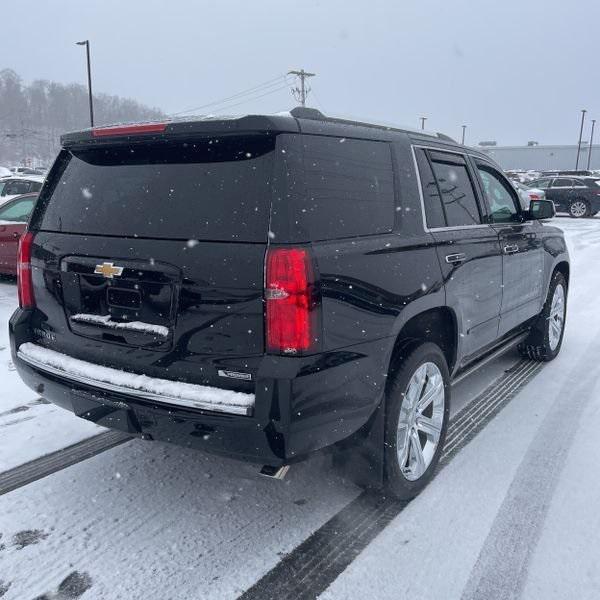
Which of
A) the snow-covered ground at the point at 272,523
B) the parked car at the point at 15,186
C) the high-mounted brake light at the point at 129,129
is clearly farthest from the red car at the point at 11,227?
the high-mounted brake light at the point at 129,129

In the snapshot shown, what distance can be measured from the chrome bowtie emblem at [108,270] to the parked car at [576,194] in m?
24.1

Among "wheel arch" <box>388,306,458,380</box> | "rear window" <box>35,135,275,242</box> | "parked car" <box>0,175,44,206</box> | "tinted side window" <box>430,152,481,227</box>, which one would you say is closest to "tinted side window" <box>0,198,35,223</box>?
"parked car" <box>0,175,44,206</box>

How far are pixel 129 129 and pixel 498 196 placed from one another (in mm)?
2912

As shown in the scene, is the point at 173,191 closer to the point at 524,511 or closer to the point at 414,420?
the point at 414,420

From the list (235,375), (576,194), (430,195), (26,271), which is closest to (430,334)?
(430,195)

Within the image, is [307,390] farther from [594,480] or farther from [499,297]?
[499,297]

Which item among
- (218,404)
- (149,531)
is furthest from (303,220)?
(149,531)

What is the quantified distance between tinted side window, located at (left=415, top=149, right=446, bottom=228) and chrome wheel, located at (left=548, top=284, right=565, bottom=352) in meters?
2.52

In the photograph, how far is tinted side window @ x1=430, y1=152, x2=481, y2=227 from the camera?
3484mm

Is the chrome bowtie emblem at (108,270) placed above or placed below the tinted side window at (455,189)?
below

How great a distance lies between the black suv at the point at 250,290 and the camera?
232cm

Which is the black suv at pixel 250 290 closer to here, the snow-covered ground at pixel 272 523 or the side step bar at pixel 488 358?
the snow-covered ground at pixel 272 523

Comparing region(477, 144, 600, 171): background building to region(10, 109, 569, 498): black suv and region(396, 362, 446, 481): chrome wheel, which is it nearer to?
region(396, 362, 446, 481): chrome wheel

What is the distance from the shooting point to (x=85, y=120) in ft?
396
